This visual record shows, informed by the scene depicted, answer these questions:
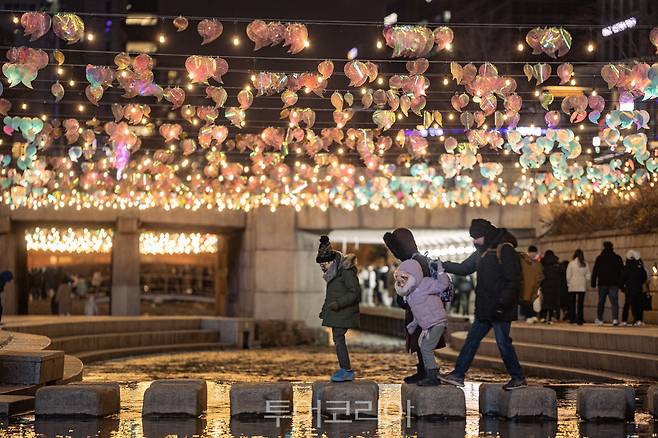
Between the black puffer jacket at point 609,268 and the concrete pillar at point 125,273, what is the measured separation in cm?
2235

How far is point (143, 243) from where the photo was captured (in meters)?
63.4

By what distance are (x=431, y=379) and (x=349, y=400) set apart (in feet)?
3.11

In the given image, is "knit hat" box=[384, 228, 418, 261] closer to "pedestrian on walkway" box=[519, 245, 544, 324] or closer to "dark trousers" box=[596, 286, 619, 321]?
"pedestrian on walkway" box=[519, 245, 544, 324]

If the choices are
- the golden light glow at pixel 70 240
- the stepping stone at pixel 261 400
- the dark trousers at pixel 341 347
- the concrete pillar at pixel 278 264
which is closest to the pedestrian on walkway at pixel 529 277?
the dark trousers at pixel 341 347

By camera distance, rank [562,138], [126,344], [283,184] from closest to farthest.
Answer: [562,138]
[126,344]
[283,184]

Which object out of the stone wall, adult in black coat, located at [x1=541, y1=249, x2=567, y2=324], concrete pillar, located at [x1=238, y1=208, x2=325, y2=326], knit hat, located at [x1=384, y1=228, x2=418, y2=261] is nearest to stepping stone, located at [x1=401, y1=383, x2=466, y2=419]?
knit hat, located at [x1=384, y1=228, x2=418, y2=261]

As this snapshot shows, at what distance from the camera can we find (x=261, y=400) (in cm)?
1463

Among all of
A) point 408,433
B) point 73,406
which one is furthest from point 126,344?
point 408,433

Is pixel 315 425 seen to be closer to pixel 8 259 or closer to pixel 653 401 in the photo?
pixel 653 401

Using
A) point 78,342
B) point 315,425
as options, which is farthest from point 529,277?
point 78,342

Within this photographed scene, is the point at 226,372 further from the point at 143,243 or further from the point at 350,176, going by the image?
the point at 143,243

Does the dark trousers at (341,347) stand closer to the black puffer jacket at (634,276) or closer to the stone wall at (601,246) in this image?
the black puffer jacket at (634,276)

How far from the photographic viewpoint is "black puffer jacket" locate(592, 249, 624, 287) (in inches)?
1102

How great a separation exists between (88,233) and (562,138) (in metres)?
35.1
